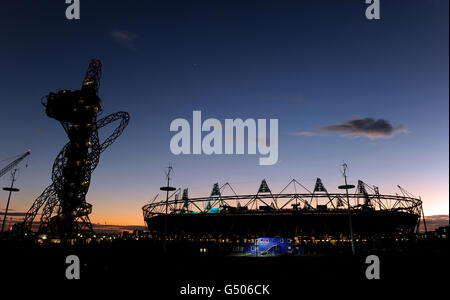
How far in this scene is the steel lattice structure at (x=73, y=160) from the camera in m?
56.9

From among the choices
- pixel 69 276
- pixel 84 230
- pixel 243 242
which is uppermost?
pixel 69 276

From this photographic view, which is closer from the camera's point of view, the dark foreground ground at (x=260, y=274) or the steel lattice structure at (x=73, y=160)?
the dark foreground ground at (x=260, y=274)

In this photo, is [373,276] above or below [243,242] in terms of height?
above

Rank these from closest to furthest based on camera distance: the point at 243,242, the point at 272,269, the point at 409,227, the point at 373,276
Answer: the point at 373,276, the point at 272,269, the point at 243,242, the point at 409,227

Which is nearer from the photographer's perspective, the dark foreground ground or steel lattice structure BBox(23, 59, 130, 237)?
the dark foreground ground

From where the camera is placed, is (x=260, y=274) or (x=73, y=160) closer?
(x=260, y=274)

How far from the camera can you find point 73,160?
57.9m

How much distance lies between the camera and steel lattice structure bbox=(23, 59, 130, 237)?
56906 millimetres

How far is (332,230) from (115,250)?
2092 inches
